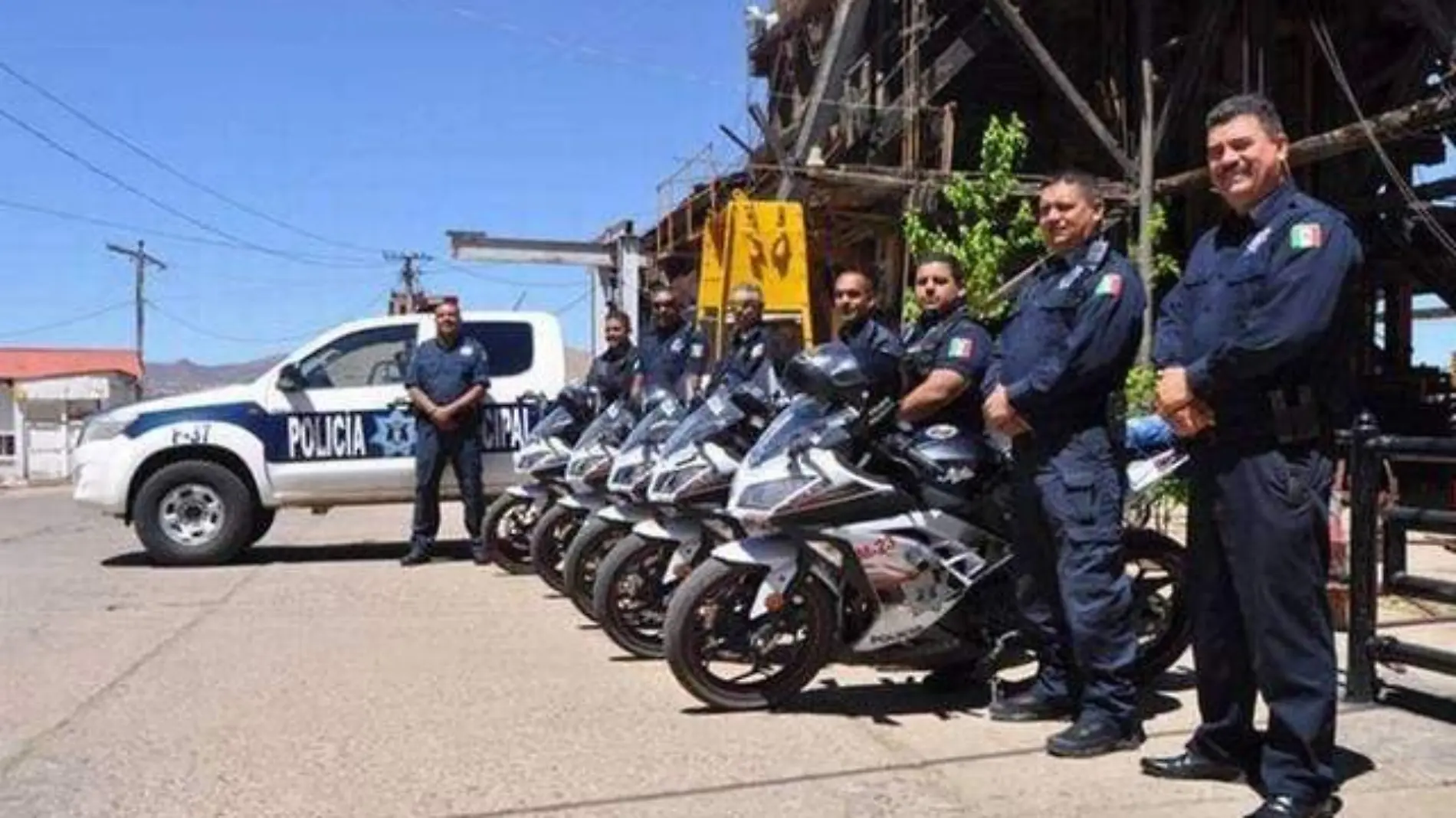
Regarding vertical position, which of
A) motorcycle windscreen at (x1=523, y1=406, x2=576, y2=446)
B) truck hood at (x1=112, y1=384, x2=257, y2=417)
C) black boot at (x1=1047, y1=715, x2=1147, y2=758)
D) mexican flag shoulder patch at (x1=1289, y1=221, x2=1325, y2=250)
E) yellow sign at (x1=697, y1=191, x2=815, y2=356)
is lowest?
black boot at (x1=1047, y1=715, x2=1147, y2=758)

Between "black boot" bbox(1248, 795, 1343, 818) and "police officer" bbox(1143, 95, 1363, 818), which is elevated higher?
"police officer" bbox(1143, 95, 1363, 818)

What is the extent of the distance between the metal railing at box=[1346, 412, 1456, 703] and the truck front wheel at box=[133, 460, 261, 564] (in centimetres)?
875

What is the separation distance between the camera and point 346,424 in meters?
12.0

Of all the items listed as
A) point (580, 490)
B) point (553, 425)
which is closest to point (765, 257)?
point (553, 425)

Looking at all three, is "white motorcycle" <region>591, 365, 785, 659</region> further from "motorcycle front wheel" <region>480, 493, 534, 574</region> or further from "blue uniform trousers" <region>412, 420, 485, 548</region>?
"blue uniform trousers" <region>412, 420, 485, 548</region>

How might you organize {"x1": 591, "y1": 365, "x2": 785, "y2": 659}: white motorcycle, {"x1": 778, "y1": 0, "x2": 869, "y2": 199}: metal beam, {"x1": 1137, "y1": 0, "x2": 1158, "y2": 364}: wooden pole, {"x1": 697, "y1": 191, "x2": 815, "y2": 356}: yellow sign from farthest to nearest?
{"x1": 778, "y1": 0, "x2": 869, "y2": 199}: metal beam
{"x1": 697, "y1": 191, "x2": 815, "y2": 356}: yellow sign
{"x1": 1137, "y1": 0, "x2": 1158, "y2": 364}: wooden pole
{"x1": 591, "y1": 365, "x2": 785, "y2": 659}: white motorcycle

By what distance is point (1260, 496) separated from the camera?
421 centimetres

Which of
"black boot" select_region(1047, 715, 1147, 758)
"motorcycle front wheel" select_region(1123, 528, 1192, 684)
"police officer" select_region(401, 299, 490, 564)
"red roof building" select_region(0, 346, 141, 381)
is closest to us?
"black boot" select_region(1047, 715, 1147, 758)

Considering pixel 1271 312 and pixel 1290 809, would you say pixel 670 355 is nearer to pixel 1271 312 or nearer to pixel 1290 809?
pixel 1271 312

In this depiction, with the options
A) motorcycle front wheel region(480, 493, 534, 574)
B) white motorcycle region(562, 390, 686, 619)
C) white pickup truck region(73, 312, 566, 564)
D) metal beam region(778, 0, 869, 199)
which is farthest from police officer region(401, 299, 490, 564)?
metal beam region(778, 0, 869, 199)

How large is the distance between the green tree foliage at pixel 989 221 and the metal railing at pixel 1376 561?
8.62 metres

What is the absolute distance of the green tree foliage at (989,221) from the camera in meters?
14.4

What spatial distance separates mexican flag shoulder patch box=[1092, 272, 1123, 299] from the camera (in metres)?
5.15

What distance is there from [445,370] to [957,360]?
643 cm
